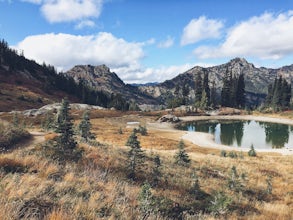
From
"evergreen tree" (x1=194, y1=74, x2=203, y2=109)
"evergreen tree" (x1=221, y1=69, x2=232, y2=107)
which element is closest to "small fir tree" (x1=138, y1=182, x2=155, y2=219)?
"evergreen tree" (x1=194, y1=74, x2=203, y2=109)

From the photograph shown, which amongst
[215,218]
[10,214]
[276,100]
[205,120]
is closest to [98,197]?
[10,214]

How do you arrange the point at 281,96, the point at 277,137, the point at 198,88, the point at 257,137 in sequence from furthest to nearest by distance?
the point at 198,88 → the point at 281,96 → the point at 257,137 → the point at 277,137

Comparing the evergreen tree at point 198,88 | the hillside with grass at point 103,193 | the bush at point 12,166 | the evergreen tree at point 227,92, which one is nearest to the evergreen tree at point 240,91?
the evergreen tree at point 227,92

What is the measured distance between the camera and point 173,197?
10.6 m

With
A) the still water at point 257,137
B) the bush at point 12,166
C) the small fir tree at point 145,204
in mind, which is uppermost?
the bush at point 12,166

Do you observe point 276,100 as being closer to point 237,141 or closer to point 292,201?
point 237,141

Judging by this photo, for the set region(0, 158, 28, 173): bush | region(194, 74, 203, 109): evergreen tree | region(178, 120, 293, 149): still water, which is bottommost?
region(178, 120, 293, 149): still water

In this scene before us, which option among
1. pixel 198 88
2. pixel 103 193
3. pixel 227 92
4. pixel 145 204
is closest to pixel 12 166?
pixel 103 193

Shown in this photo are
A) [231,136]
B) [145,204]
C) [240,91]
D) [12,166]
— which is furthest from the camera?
[240,91]

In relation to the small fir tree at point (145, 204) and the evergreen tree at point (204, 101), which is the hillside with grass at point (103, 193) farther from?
the evergreen tree at point (204, 101)

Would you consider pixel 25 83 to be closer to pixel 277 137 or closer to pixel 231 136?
pixel 231 136

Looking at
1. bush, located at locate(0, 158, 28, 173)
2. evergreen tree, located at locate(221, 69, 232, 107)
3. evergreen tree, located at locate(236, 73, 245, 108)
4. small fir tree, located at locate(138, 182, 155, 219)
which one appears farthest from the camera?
evergreen tree, located at locate(236, 73, 245, 108)

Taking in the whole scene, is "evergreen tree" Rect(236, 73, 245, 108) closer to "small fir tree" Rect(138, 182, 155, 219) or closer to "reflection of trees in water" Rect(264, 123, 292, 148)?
"reflection of trees in water" Rect(264, 123, 292, 148)

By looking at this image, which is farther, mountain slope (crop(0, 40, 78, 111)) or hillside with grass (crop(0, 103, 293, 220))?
mountain slope (crop(0, 40, 78, 111))
